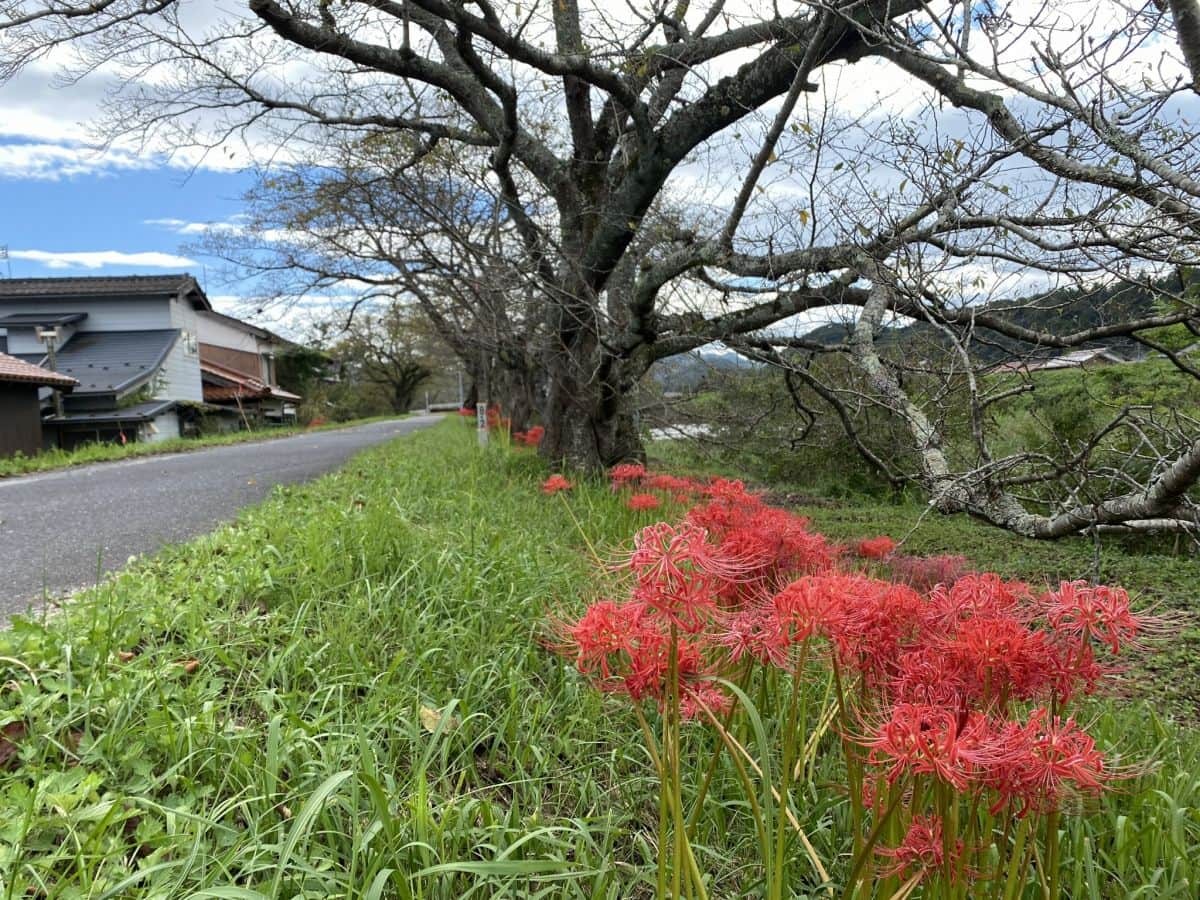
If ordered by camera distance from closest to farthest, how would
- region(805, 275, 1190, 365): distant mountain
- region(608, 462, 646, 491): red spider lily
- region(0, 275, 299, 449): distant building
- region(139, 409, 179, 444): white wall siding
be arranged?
region(805, 275, 1190, 365): distant mountain, region(608, 462, 646, 491): red spider lily, region(0, 275, 299, 449): distant building, region(139, 409, 179, 444): white wall siding

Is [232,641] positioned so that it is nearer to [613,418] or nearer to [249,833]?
[249,833]

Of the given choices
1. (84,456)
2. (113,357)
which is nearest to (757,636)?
(84,456)

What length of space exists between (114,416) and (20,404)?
4669mm

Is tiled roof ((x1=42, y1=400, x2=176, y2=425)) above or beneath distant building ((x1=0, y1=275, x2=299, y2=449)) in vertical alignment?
beneath

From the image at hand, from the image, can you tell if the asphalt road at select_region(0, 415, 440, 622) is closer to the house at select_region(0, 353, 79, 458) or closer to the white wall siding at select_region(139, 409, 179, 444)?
the house at select_region(0, 353, 79, 458)

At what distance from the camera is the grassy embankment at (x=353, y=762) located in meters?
1.53

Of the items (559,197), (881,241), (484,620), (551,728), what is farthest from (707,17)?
(551,728)

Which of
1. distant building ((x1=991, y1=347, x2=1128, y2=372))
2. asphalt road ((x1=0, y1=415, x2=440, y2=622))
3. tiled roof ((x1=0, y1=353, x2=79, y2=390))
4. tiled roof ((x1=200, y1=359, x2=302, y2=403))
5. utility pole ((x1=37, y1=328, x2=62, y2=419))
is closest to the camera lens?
distant building ((x1=991, y1=347, x2=1128, y2=372))

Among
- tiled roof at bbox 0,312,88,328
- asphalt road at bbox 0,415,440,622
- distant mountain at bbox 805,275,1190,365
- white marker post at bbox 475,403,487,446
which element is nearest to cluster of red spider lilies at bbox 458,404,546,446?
white marker post at bbox 475,403,487,446

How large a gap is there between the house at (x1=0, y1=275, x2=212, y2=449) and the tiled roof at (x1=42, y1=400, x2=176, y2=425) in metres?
0.02

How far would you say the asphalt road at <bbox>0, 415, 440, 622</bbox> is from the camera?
12.6 ft

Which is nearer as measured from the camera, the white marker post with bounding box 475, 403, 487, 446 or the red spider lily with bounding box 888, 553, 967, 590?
the red spider lily with bounding box 888, 553, 967, 590

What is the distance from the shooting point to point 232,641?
8.27 ft

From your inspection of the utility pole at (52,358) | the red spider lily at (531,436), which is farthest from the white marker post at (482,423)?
the utility pole at (52,358)
